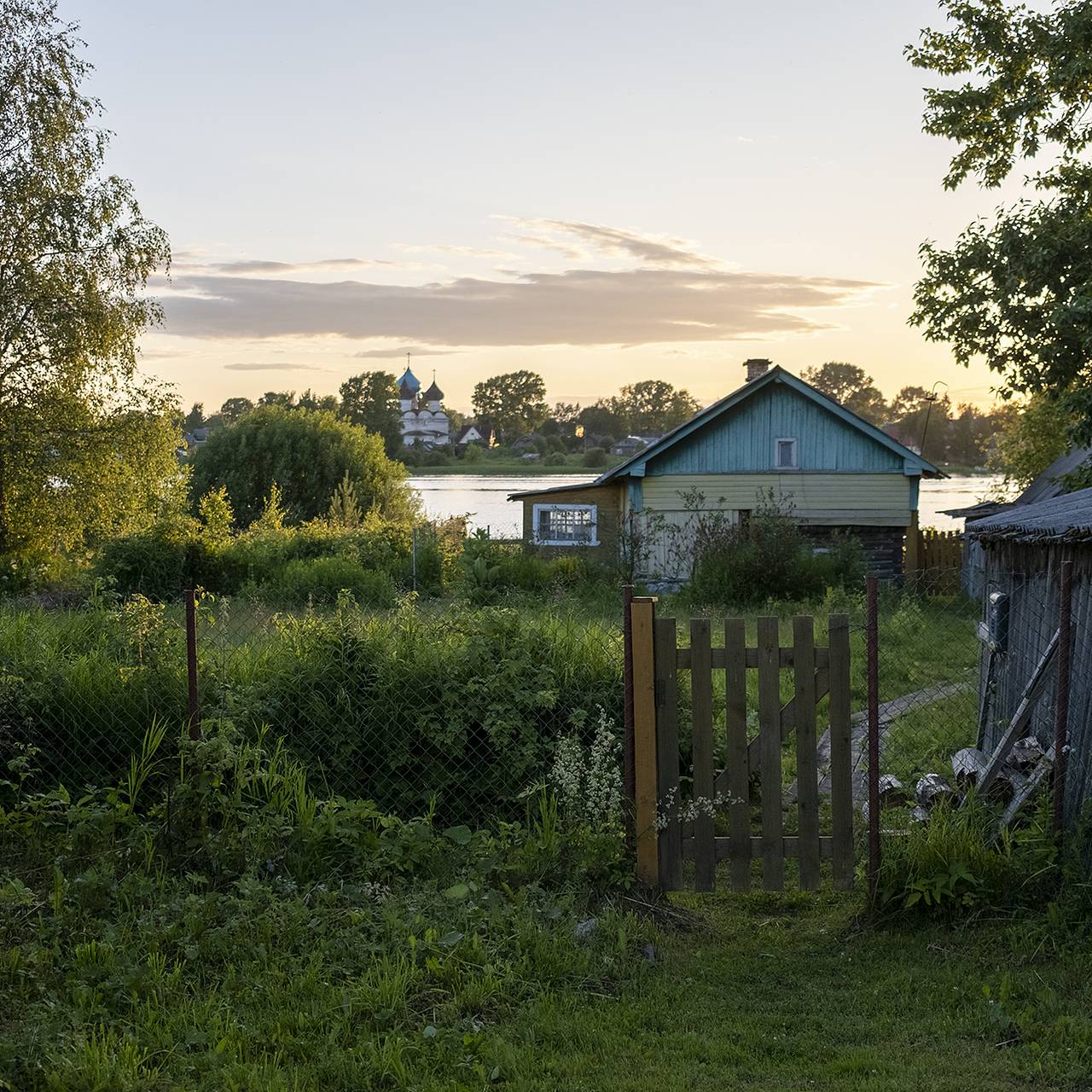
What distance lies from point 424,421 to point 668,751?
545ft

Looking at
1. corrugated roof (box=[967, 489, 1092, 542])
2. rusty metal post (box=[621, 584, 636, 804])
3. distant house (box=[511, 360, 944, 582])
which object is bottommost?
rusty metal post (box=[621, 584, 636, 804])

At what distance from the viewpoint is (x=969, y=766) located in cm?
736

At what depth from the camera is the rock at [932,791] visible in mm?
6684

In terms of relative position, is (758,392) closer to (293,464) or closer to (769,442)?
(769,442)

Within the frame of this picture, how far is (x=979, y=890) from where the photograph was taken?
5875 millimetres

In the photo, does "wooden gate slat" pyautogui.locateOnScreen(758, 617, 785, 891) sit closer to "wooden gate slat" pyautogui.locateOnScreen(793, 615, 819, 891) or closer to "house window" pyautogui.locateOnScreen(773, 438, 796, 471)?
"wooden gate slat" pyautogui.locateOnScreen(793, 615, 819, 891)

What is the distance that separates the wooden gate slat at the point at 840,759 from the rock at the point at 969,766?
1.00 metres

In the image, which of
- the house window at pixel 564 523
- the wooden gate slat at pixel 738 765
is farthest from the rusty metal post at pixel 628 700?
the house window at pixel 564 523

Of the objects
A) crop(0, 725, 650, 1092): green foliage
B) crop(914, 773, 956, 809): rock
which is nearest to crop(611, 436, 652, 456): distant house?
crop(914, 773, 956, 809): rock

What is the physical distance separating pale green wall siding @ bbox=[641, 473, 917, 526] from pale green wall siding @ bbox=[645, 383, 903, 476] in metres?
0.22

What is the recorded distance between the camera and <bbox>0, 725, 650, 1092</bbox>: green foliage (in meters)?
4.49

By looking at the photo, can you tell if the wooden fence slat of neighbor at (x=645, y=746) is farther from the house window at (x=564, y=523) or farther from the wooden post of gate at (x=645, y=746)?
the house window at (x=564, y=523)

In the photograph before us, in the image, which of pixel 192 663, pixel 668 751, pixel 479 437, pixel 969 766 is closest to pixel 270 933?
pixel 192 663

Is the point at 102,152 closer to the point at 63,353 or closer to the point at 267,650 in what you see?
the point at 63,353
